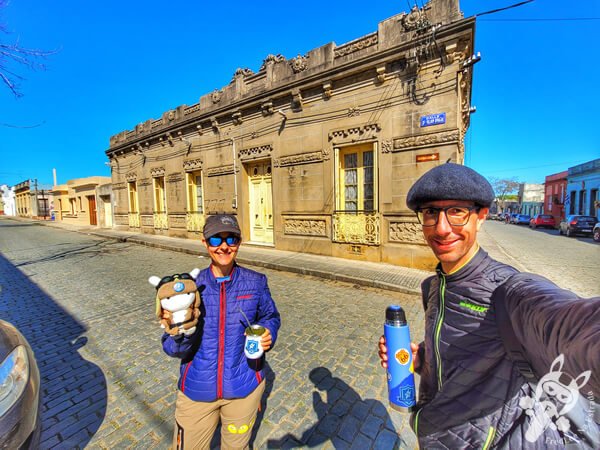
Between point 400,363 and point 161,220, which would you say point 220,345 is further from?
point 161,220

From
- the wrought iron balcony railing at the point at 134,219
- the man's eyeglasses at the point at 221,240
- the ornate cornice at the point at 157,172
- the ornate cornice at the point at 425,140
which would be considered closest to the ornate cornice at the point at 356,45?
the ornate cornice at the point at 425,140

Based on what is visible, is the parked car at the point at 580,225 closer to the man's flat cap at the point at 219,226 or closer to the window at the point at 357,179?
the window at the point at 357,179

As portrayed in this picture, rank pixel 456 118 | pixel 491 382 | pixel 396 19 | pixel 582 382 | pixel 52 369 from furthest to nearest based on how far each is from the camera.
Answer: pixel 396 19, pixel 456 118, pixel 52 369, pixel 491 382, pixel 582 382

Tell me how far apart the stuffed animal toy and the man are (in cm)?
119

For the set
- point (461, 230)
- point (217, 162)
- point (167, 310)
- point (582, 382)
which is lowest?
point (167, 310)

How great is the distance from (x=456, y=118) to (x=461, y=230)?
751cm

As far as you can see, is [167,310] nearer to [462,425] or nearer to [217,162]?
[462,425]

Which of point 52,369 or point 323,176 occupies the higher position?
point 323,176

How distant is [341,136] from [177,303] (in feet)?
28.4

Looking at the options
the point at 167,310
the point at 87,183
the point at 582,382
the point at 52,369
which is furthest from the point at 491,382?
the point at 87,183

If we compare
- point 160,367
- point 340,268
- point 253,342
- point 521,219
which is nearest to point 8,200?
point 340,268

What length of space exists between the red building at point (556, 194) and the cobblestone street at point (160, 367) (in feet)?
135

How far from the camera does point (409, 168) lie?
7.93 m

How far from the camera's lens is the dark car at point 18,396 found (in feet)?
5.15
